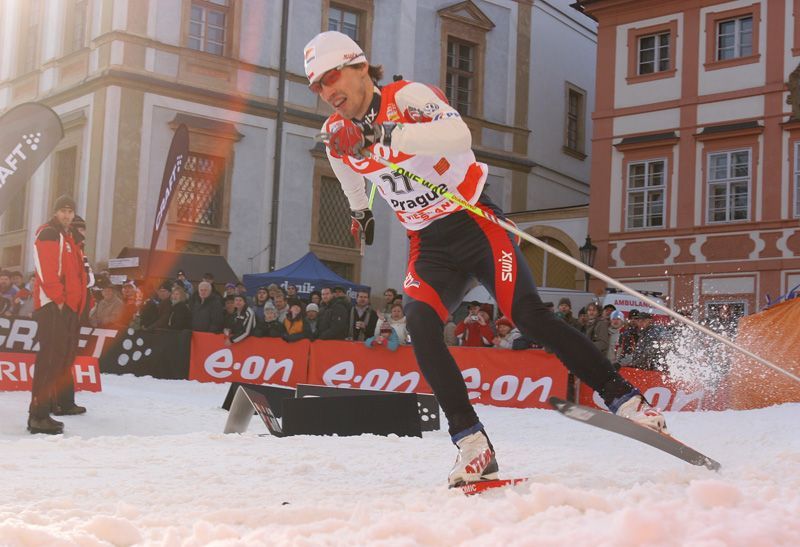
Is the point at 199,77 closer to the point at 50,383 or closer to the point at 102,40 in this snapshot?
the point at 102,40

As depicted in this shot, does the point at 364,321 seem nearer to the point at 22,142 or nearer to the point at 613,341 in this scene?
the point at 613,341

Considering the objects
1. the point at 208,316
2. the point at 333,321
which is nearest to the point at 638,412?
the point at 333,321

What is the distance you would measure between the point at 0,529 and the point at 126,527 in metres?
0.38

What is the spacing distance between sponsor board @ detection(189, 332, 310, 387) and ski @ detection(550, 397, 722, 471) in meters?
9.43

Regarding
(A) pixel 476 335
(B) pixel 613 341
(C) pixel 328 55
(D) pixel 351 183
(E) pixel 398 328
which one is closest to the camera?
(C) pixel 328 55

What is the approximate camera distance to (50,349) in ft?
26.1

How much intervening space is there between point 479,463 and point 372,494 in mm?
458

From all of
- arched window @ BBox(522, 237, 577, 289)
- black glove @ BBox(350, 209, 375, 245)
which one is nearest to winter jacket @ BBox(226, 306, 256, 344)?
black glove @ BBox(350, 209, 375, 245)

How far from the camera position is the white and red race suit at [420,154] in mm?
3984

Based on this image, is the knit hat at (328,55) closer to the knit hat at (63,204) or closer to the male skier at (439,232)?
the male skier at (439,232)

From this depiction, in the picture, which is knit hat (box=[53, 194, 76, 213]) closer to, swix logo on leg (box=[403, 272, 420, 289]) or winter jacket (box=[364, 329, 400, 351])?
swix logo on leg (box=[403, 272, 420, 289])

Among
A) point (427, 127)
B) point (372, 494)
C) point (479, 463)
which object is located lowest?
point (372, 494)

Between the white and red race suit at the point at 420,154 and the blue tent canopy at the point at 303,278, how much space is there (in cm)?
1406

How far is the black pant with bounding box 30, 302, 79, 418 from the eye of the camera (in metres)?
7.80
